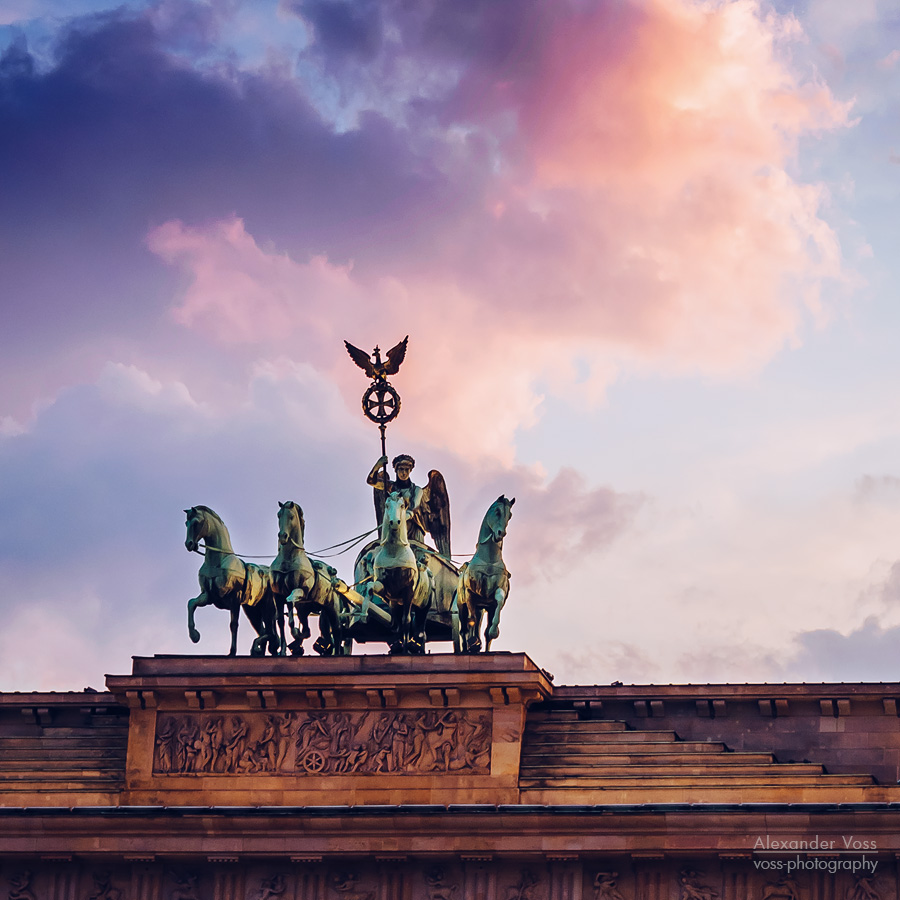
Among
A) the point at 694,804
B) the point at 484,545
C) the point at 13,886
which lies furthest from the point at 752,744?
the point at 13,886

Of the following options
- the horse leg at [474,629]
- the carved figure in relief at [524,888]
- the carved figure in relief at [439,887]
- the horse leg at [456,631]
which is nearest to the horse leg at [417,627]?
the horse leg at [456,631]

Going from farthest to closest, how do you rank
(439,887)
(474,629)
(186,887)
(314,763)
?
(474,629)
(314,763)
(186,887)
(439,887)

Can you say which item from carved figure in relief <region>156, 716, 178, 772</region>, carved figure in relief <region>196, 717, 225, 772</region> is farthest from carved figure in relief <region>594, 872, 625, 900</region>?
carved figure in relief <region>156, 716, 178, 772</region>

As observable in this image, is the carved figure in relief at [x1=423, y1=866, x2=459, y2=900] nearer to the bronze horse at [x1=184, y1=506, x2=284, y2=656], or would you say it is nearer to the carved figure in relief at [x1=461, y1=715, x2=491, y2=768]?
the carved figure in relief at [x1=461, y1=715, x2=491, y2=768]

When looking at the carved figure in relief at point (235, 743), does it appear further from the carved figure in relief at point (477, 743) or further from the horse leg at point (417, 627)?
the carved figure in relief at point (477, 743)

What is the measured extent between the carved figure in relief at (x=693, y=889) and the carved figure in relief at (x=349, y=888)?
535 cm

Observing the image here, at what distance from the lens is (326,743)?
48938 mm

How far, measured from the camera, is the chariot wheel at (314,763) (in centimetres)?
4878

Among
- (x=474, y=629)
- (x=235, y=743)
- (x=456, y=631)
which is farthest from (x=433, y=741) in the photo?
(x=235, y=743)

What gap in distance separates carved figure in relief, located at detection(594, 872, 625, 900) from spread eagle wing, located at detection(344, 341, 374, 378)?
11773 millimetres

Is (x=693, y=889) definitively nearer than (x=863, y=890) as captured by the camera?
No

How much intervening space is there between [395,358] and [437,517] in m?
3.16

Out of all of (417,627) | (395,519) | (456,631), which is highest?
(395,519)

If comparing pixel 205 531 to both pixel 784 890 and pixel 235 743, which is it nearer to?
pixel 235 743
